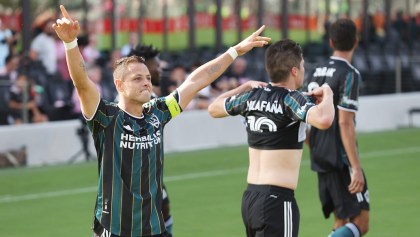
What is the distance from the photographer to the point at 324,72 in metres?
9.15

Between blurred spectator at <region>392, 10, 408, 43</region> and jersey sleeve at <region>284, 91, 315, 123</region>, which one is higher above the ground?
jersey sleeve at <region>284, 91, 315, 123</region>

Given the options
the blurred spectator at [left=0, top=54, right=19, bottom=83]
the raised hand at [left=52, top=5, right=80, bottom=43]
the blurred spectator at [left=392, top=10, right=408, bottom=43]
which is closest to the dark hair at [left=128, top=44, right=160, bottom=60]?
the raised hand at [left=52, top=5, right=80, bottom=43]

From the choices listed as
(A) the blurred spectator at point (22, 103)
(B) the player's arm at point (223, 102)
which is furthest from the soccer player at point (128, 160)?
(A) the blurred spectator at point (22, 103)

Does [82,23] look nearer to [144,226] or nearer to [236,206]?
[236,206]

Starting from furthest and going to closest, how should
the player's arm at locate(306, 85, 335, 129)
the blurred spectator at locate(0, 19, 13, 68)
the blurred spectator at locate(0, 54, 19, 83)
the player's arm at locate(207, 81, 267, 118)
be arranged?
the blurred spectator at locate(0, 19, 13, 68) → the blurred spectator at locate(0, 54, 19, 83) → the player's arm at locate(207, 81, 267, 118) → the player's arm at locate(306, 85, 335, 129)

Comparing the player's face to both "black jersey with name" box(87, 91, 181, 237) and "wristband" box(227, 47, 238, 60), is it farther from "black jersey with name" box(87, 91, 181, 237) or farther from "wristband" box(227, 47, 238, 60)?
"wristband" box(227, 47, 238, 60)

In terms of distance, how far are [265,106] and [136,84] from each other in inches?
40.5

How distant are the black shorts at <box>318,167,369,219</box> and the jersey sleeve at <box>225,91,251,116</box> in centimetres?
201

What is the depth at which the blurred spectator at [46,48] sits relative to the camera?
64.0 ft

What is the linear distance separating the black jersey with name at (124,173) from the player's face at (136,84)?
14cm

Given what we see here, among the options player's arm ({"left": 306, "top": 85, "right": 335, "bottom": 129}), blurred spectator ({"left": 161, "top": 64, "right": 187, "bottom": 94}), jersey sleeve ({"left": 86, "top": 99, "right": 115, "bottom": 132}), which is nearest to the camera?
jersey sleeve ({"left": 86, "top": 99, "right": 115, "bottom": 132})

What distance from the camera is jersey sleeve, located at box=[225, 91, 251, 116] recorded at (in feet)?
24.2

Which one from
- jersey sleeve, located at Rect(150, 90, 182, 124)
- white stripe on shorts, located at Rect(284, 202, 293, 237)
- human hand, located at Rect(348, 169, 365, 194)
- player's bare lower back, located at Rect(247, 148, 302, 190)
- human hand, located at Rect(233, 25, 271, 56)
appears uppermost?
human hand, located at Rect(233, 25, 271, 56)

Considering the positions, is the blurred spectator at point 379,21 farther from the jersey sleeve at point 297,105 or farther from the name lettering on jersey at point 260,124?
the jersey sleeve at point 297,105
